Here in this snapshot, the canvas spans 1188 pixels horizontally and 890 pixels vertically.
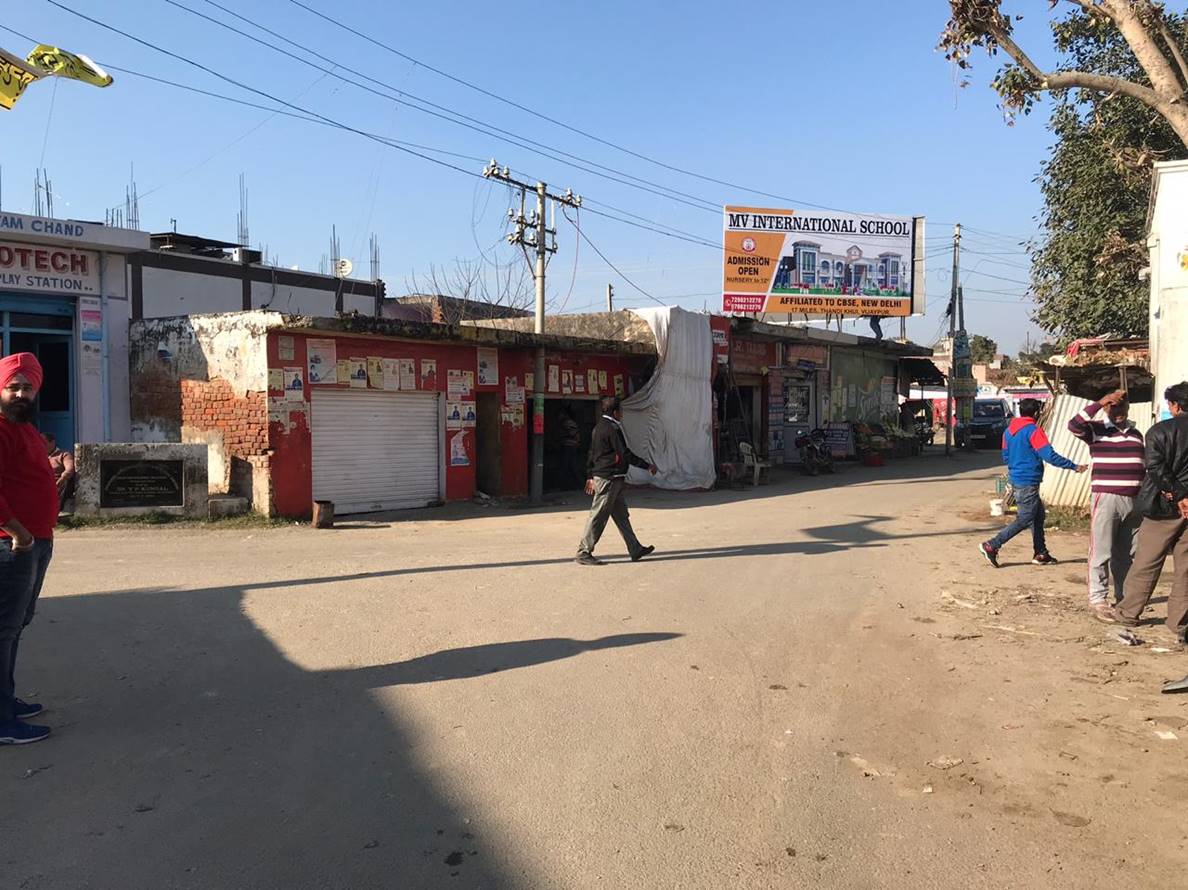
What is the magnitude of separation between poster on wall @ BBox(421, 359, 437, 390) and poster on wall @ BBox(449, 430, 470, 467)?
1.09m

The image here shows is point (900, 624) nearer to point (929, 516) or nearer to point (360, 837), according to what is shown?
point (360, 837)

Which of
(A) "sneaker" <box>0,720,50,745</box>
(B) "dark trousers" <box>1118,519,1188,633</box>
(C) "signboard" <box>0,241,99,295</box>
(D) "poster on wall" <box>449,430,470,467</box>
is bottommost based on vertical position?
(A) "sneaker" <box>0,720,50,745</box>

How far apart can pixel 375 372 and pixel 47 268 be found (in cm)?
644

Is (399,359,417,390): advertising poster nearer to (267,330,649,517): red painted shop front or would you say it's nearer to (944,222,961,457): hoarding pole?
(267,330,649,517): red painted shop front

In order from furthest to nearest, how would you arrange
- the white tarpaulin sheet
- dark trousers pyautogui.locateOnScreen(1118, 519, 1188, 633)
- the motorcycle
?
1. the motorcycle
2. the white tarpaulin sheet
3. dark trousers pyautogui.locateOnScreen(1118, 519, 1188, 633)

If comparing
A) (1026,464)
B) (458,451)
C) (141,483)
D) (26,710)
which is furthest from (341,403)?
(1026,464)

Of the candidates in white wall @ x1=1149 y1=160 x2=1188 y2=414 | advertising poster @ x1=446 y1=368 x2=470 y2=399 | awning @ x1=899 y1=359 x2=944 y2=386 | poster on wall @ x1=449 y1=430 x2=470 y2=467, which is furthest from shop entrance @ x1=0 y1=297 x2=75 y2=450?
A: awning @ x1=899 y1=359 x2=944 y2=386

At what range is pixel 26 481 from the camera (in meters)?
4.62

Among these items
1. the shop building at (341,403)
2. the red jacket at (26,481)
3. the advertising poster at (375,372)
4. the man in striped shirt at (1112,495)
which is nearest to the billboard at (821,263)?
the shop building at (341,403)

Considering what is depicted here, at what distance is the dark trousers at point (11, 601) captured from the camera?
4496mm

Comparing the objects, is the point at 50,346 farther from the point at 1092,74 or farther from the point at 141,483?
the point at 1092,74

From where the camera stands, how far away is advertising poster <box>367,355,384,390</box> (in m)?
14.8

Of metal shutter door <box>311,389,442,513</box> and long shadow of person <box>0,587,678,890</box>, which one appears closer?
long shadow of person <box>0,587,678,890</box>

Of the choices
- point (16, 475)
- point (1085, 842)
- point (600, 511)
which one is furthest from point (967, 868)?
point (600, 511)
